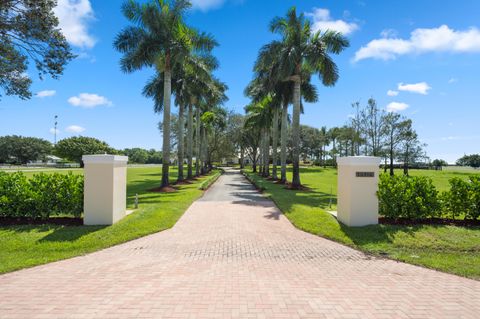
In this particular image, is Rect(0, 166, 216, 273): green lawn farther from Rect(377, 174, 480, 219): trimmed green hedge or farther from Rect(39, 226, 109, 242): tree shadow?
Rect(377, 174, 480, 219): trimmed green hedge

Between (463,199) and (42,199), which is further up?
(463,199)

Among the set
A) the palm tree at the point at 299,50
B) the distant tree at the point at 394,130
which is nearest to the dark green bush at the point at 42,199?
the palm tree at the point at 299,50

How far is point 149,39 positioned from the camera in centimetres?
1809

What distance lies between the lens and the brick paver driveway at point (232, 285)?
408 centimetres

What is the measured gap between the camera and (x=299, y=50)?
64.5 feet

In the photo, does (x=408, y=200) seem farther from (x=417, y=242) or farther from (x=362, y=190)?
(x=417, y=242)

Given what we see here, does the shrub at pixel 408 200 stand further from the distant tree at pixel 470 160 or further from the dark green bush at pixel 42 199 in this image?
the distant tree at pixel 470 160

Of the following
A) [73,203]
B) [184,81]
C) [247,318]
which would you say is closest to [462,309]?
[247,318]

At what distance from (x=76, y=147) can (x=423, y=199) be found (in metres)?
75.2

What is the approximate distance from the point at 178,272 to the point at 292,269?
215 centimetres

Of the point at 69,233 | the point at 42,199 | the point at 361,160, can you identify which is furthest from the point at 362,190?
the point at 42,199

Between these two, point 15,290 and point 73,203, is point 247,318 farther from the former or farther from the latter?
point 73,203

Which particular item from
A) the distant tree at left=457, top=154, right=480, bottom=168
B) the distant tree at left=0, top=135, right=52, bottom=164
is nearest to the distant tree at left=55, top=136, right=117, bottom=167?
the distant tree at left=0, top=135, right=52, bottom=164

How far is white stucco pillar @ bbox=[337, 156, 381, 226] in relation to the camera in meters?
8.82
